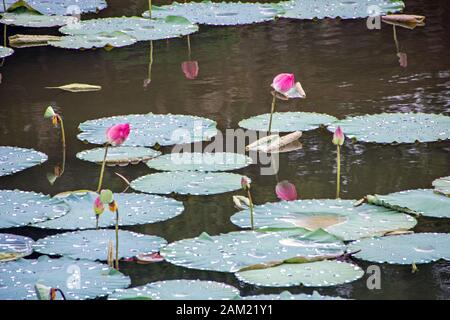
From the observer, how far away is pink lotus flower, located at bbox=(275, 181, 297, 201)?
359cm

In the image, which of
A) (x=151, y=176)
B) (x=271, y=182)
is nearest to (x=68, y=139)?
(x=151, y=176)

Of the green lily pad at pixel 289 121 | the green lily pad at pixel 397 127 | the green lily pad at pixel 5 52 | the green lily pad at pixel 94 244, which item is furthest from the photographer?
the green lily pad at pixel 5 52

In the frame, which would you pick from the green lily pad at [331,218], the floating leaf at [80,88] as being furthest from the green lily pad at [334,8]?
the green lily pad at [331,218]

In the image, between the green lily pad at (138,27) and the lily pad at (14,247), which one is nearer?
the lily pad at (14,247)

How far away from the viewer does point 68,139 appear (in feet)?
14.4

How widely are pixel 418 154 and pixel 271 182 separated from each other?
0.65 meters

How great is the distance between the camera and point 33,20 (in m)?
6.43

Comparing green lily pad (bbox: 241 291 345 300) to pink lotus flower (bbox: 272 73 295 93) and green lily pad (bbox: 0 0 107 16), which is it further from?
green lily pad (bbox: 0 0 107 16)

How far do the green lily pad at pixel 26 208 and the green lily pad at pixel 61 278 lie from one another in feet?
1.27

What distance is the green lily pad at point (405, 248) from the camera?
3031 mm

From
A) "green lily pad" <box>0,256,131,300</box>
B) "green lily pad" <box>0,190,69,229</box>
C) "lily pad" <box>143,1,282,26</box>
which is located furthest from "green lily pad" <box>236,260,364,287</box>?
"lily pad" <box>143,1,282,26</box>

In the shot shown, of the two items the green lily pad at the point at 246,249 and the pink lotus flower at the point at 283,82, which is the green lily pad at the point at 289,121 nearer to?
the pink lotus flower at the point at 283,82

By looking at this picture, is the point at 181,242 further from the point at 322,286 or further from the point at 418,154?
the point at 418,154

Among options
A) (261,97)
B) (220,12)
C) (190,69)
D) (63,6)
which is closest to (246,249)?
(261,97)
